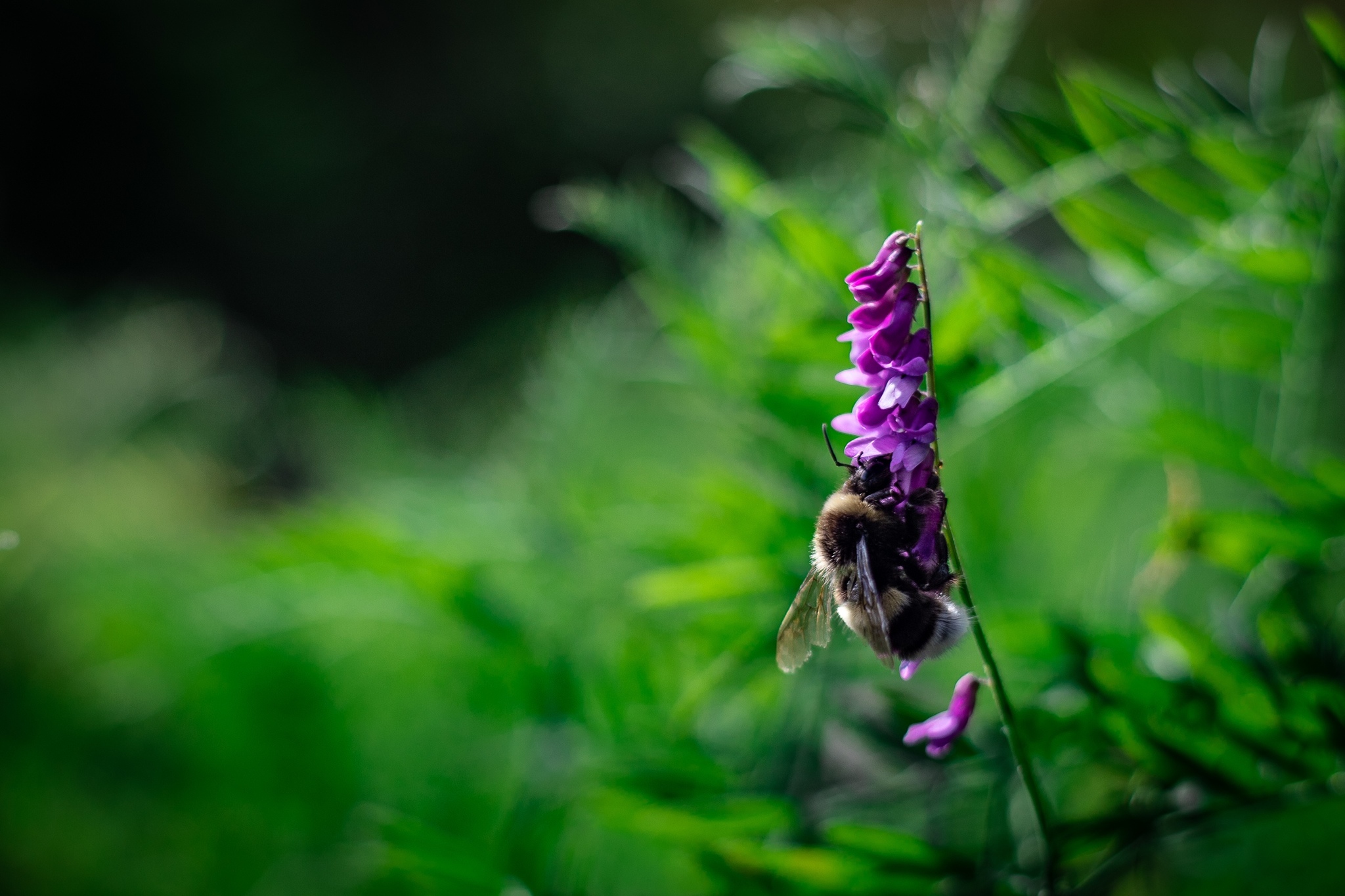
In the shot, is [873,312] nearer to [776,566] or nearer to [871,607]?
[871,607]

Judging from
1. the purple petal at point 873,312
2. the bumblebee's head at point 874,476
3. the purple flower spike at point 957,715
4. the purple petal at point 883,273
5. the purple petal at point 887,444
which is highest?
the purple petal at point 883,273

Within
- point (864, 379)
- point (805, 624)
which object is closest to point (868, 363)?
point (864, 379)

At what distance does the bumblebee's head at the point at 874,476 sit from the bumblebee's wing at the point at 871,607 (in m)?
0.02

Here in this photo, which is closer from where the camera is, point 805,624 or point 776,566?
point 805,624

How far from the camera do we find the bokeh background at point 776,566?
0.50m

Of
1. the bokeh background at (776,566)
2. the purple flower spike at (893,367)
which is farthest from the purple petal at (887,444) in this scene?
the bokeh background at (776,566)

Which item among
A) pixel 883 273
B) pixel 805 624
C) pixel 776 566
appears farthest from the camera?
pixel 776 566

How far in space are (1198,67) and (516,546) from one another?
1.88ft

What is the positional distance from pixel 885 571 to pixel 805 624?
7 centimetres

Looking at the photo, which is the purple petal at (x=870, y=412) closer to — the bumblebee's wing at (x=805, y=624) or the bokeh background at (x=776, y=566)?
the bumblebee's wing at (x=805, y=624)

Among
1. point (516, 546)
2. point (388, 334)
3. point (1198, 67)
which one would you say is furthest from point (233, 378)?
point (388, 334)

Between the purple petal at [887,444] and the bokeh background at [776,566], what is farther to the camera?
the bokeh background at [776,566]

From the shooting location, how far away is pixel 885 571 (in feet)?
1.24

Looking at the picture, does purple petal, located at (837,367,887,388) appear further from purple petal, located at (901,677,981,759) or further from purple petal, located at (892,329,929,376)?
purple petal, located at (901,677,981,759)
